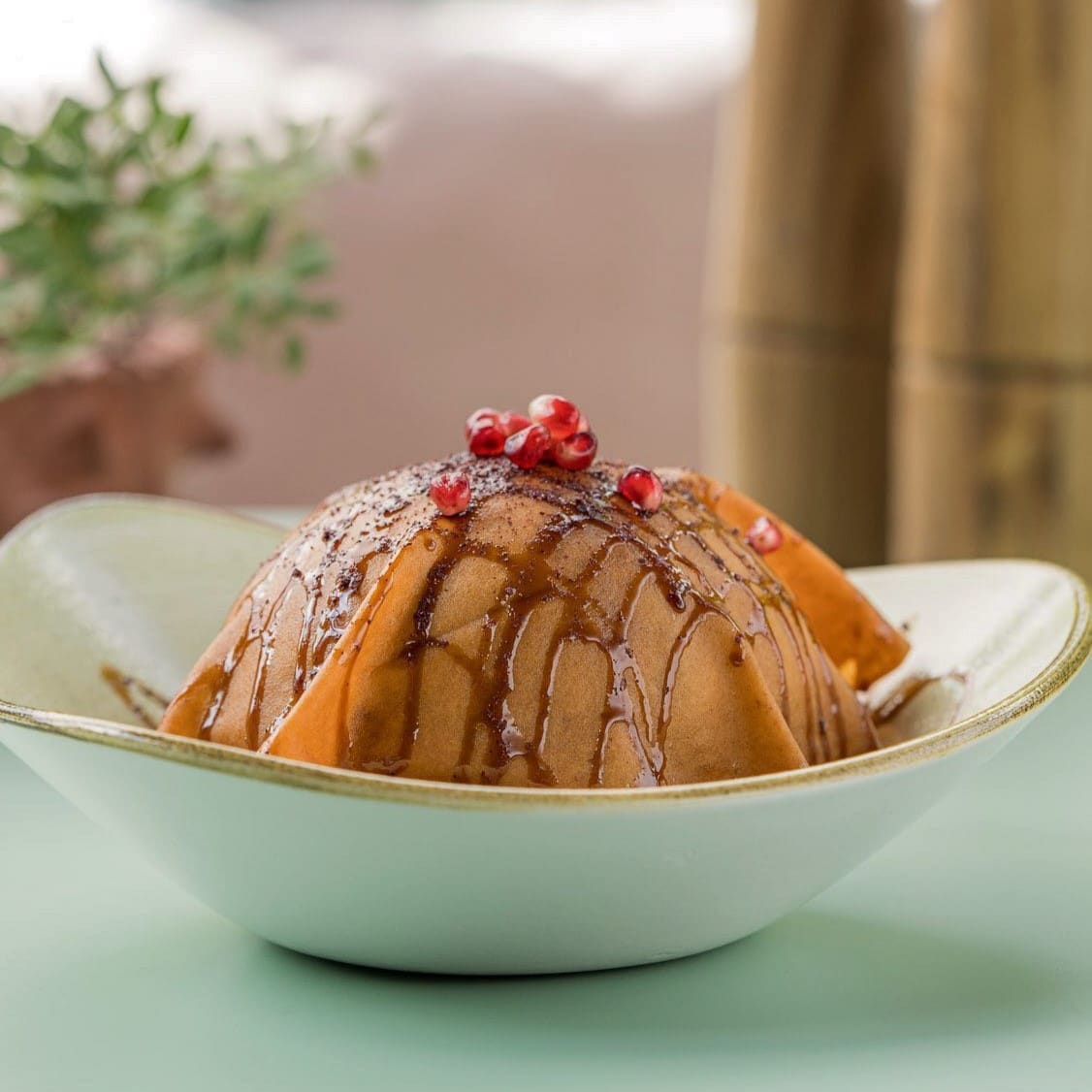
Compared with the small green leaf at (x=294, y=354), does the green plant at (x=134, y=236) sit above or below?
above

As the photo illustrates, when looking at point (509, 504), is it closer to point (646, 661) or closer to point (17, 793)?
point (646, 661)

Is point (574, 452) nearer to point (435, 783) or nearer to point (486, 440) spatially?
point (486, 440)

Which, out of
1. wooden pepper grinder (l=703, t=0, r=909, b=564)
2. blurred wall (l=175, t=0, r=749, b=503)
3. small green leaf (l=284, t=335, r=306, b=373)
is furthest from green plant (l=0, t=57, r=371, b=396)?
blurred wall (l=175, t=0, r=749, b=503)

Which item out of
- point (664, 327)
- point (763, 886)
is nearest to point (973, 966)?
point (763, 886)

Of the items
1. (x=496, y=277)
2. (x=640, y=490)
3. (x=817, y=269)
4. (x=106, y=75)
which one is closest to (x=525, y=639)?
(x=640, y=490)

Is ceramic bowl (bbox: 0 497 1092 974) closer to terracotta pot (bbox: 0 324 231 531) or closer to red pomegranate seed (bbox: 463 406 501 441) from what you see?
red pomegranate seed (bbox: 463 406 501 441)

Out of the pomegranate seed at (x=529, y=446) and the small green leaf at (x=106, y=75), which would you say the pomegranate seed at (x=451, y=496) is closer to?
the pomegranate seed at (x=529, y=446)

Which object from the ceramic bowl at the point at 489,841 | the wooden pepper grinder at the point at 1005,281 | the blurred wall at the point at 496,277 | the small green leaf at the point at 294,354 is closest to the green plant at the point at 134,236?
the small green leaf at the point at 294,354
